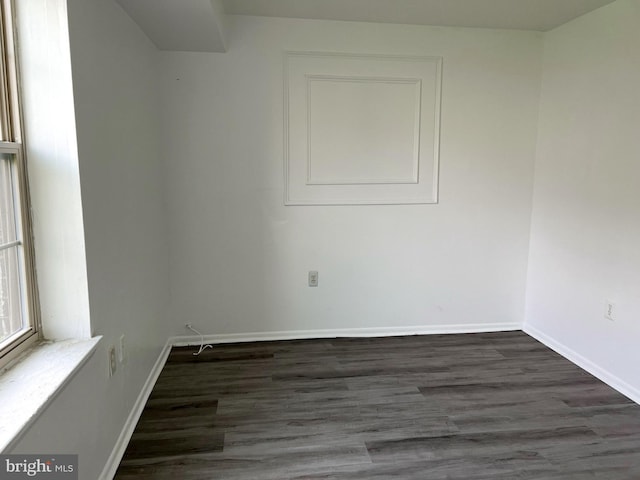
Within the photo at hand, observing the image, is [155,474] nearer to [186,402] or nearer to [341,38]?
[186,402]

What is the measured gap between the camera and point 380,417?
229 cm

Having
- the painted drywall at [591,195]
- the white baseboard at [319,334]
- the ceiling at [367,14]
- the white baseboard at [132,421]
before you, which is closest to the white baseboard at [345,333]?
the white baseboard at [319,334]

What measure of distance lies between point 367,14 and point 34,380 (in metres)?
2.73

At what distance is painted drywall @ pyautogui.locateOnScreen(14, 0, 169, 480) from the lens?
155cm

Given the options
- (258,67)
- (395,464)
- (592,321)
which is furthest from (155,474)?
(592,321)

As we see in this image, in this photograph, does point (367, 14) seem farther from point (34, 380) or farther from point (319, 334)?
point (34, 380)

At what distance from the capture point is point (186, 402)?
7.94ft

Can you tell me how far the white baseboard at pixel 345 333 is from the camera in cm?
321

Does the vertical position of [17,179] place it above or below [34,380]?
above

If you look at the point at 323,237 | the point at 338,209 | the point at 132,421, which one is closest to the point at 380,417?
the point at 132,421

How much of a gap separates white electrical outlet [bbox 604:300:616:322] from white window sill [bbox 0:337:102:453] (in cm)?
279

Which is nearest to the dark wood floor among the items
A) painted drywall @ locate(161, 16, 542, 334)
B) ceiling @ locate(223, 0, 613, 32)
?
painted drywall @ locate(161, 16, 542, 334)

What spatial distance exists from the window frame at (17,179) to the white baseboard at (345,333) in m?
1.67

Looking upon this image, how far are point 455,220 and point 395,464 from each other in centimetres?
194
